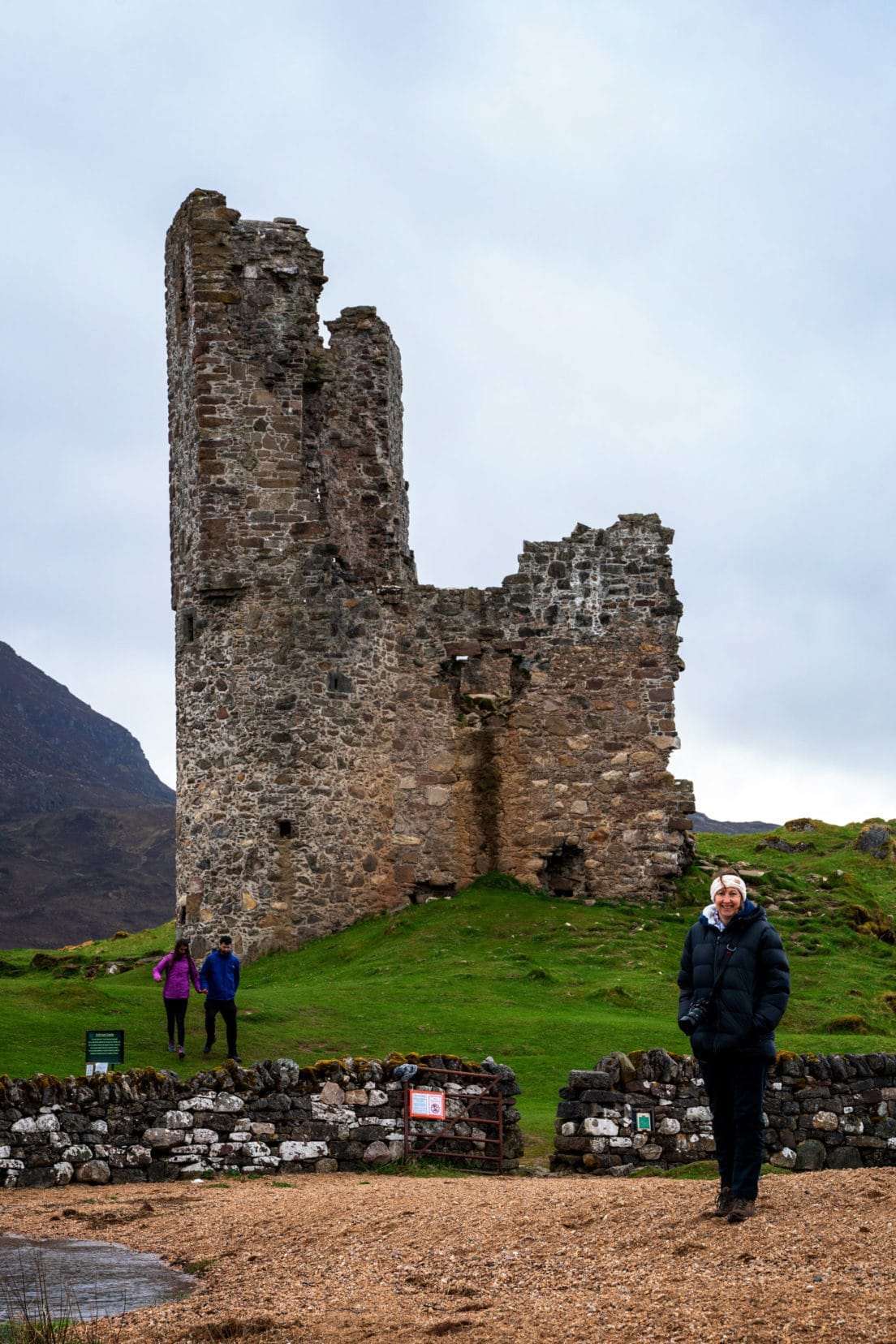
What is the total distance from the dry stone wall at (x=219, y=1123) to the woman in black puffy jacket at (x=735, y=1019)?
5804 millimetres

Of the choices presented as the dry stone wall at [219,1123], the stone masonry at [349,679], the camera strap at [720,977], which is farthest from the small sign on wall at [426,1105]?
the stone masonry at [349,679]

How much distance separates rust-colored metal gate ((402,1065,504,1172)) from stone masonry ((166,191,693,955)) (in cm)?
1451

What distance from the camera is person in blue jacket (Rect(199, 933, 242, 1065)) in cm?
1950

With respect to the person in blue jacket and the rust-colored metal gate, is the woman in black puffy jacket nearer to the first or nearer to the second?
the rust-colored metal gate

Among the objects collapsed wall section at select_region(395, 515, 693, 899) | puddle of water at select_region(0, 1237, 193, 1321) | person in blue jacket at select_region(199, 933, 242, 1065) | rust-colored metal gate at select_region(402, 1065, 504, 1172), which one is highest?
collapsed wall section at select_region(395, 515, 693, 899)

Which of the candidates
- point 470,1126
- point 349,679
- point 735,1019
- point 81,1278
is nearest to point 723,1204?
point 735,1019

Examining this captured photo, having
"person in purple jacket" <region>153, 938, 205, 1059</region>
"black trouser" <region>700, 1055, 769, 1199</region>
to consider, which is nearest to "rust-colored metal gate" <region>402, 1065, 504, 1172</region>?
"person in purple jacket" <region>153, 938, 205, 1059</region>

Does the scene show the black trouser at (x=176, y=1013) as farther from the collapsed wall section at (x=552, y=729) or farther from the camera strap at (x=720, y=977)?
the collapsed wall section at (x=552, y=729)

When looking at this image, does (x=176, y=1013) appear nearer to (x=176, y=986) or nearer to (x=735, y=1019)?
(x=176, y=986)

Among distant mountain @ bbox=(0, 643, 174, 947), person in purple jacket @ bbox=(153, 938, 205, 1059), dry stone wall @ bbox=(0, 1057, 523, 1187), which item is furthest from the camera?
distant mountain @ bbox=(0, 643, 174, 947)

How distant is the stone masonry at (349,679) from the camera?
103 ft

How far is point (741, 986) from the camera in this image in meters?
11.0

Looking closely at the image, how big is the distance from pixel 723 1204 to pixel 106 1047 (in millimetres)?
8756

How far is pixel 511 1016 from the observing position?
23.8 m
